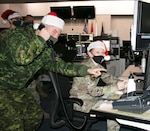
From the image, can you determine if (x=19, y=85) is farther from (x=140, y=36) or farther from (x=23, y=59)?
(x=140, y=36)

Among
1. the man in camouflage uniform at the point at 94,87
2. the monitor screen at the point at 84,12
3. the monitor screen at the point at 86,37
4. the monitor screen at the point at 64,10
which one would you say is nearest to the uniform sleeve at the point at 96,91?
the man in camouflage uniform at the point at 94,87

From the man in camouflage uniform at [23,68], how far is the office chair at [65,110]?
108mm

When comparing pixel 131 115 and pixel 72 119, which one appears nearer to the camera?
pixel 131 115

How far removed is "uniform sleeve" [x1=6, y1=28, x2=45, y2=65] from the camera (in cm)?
172

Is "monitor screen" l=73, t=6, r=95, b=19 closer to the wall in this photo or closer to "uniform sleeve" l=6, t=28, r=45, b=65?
the wall

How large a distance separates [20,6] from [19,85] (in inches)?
160

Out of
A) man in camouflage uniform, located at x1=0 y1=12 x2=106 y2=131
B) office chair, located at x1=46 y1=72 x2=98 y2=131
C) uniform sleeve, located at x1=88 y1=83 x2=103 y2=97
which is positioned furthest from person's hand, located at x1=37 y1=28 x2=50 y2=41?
uniform sleeve, located at x1=88 y1=83 x2=103 y2=97

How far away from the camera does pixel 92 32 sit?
514cm

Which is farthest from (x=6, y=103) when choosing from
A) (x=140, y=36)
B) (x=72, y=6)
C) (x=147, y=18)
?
(x=72, y=6)

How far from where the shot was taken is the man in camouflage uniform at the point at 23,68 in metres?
1.76

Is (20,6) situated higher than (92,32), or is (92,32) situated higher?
(20,6)

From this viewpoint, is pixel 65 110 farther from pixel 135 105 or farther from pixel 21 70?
pixel 135 105

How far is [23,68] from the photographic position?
1.99 meters

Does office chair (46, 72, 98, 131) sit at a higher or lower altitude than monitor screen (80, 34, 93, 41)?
lower
